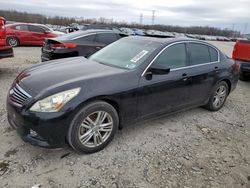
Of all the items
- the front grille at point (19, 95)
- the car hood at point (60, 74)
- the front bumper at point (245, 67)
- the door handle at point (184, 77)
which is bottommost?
the front bumper at point (245, 67)

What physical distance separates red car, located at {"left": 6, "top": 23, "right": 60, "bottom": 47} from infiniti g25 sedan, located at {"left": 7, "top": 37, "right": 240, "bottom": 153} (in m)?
10.4

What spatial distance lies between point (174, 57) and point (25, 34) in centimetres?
1143

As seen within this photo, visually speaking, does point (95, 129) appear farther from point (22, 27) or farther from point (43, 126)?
point (22, 27)

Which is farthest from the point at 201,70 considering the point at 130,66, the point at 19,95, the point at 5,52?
the point at 5,52

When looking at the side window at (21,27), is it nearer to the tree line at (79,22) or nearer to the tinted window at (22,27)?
the tinted window at (22,27)

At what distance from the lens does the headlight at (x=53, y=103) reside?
250 cm

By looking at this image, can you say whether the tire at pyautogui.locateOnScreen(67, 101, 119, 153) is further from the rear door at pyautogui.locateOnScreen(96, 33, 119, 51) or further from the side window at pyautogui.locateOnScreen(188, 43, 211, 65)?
the rear door at pyautogui.locateOnScreen(96, 33, 119, 51)

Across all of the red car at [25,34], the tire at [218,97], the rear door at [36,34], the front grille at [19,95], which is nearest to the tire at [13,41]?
the red car at [25,34]

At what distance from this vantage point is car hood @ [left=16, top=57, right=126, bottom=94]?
2734 mm

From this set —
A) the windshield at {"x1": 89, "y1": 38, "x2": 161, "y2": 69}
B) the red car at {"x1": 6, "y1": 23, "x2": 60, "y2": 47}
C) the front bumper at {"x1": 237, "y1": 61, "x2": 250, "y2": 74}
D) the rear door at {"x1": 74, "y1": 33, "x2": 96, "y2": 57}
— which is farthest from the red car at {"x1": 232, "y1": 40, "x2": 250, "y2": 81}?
the red car at {"x1": 6, "y1": 23, "x2": 60, "y2": 47}

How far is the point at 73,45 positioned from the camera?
6.48 metres

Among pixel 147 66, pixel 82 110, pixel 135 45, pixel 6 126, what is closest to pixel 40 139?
pixel 82 110

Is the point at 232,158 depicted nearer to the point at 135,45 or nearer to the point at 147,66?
the point at 147,66

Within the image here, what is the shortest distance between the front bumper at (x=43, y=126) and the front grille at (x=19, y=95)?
9 centimetres
